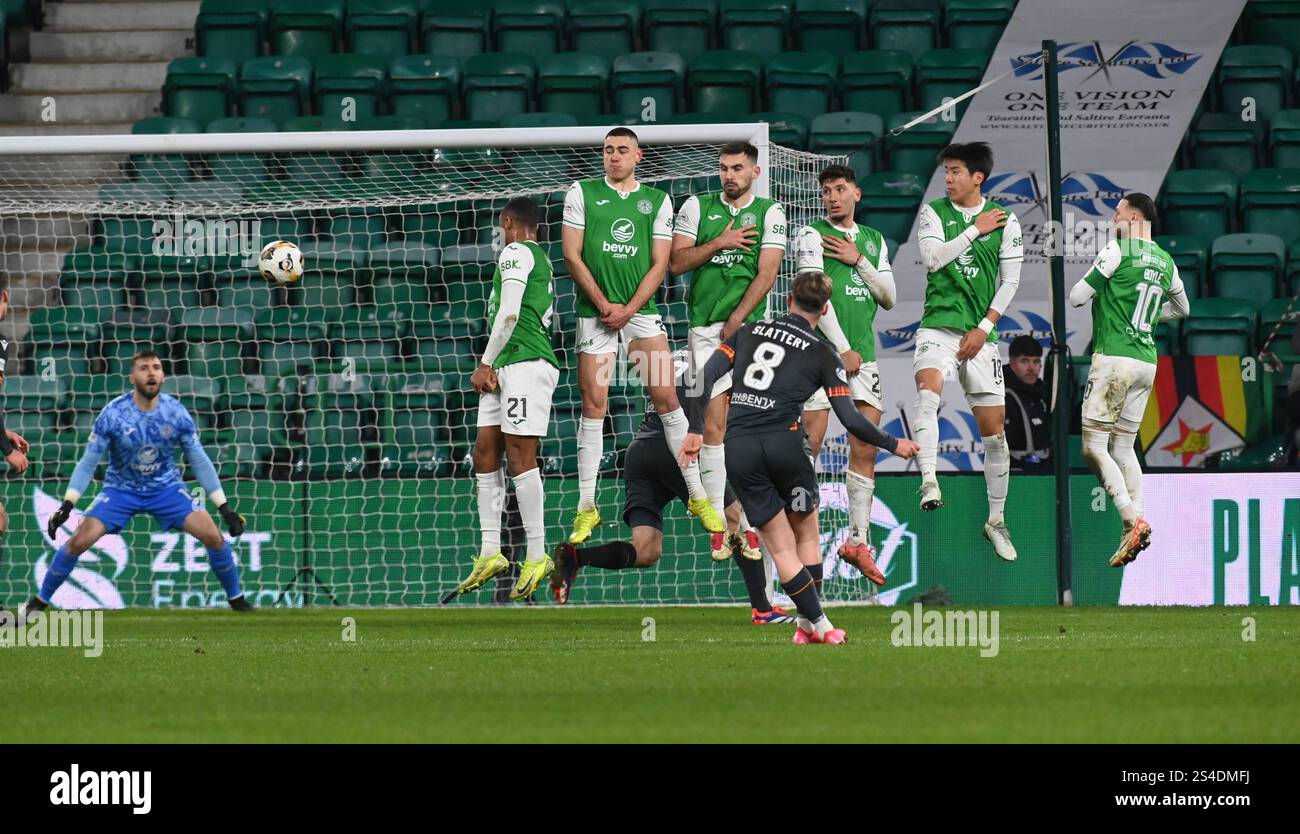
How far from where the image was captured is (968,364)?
11.4 meters

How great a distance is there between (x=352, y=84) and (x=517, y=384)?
7.64 m

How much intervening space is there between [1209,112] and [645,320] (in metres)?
9.22

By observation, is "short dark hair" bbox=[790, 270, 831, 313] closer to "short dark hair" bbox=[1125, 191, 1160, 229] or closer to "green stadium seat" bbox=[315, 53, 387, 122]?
"short dark hair" bbox=[1125, 191, 1160, 229]

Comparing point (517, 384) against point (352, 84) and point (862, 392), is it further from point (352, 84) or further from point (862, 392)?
point (352, 84)

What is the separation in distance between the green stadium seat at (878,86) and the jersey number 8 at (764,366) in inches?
370

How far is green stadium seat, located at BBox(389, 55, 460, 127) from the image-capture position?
1720cm

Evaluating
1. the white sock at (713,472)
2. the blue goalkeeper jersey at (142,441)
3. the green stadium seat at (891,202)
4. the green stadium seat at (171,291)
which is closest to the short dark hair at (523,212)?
the white sock at (713,472)

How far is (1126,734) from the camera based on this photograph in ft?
17.0

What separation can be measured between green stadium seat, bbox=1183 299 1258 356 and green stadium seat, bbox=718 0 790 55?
18.3ft

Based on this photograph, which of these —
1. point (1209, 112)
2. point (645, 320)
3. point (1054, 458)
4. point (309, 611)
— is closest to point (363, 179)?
point (309, 611)

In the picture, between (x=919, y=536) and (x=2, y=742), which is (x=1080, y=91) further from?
(x=2, y=742)

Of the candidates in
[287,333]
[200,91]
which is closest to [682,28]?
[200,91]

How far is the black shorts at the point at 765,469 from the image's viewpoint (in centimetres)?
825
